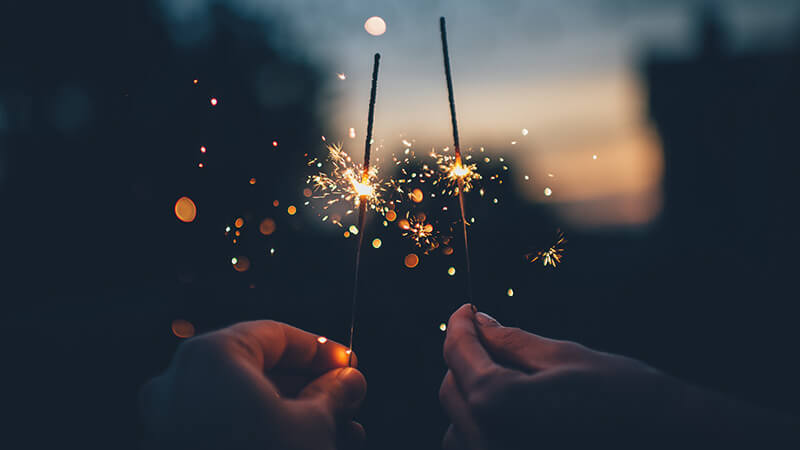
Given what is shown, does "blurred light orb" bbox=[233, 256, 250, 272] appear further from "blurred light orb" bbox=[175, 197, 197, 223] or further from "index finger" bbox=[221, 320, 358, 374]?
"index finger" bbox=[221, 320, 358, 374]

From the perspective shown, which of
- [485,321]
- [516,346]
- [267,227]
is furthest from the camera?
[267,227]

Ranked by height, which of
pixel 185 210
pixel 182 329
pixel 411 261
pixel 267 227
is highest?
pixel 185 210

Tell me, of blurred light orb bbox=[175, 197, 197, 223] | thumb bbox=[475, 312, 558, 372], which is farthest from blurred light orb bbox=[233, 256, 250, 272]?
thumb bbox=[475, 312, 558, 372]

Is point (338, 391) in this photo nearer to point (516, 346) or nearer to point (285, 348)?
point (285, 348)

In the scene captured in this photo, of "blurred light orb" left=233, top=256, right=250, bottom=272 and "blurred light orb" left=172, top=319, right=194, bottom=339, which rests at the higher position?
"blurred light orb" left=233, top=256, right=250, bottom=272

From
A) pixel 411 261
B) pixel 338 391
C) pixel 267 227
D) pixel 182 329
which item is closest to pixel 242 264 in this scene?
pixel 267 227

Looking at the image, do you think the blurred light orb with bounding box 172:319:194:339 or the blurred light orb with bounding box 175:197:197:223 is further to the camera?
the blurred light orb with bounding box 175:197:197:223

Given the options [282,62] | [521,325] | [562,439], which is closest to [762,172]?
[282,62]

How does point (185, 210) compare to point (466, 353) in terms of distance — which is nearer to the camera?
point (466, 353)

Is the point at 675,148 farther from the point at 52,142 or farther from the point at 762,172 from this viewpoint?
the point at 52,142
